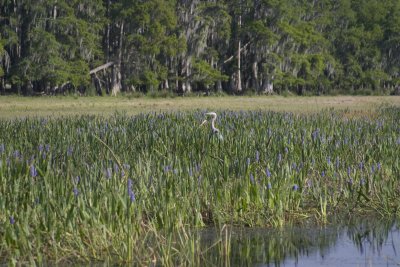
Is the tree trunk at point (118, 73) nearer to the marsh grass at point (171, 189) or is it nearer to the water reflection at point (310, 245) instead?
the marsh grass at point (171, 189)

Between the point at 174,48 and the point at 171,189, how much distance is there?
136 ft

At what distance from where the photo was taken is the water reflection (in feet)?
28.0

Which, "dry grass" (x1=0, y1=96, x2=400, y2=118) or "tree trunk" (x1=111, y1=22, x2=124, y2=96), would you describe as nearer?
"dry grass" (x1=0, y1=96, x2=400, y2=118)

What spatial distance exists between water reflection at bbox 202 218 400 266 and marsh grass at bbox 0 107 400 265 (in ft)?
0.45

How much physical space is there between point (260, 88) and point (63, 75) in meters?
18.4

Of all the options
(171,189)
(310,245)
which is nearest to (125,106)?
(171,189)

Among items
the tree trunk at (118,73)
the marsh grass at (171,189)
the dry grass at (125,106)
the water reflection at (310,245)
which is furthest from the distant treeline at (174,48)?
the water reflection at (310,245)

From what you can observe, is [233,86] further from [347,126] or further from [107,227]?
[107,227]

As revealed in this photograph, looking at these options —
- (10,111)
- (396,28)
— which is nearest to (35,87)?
(10,111)

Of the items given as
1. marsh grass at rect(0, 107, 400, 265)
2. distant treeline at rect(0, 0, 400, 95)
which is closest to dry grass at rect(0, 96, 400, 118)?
distant treeline at rect(0, 0, 400, 95)

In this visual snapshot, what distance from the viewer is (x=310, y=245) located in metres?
9.30

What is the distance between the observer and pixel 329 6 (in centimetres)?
6938

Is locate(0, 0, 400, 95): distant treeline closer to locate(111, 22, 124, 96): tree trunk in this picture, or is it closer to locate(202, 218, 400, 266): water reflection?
locate(111, 22, 124, 96): tree trunk

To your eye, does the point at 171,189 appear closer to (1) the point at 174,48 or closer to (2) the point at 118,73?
(1) the point at 174,48
